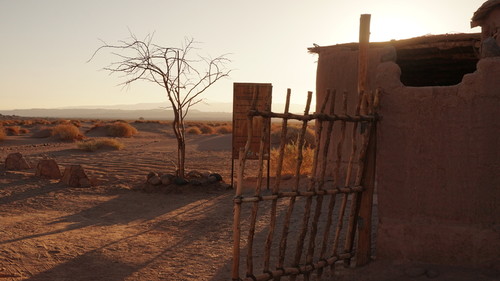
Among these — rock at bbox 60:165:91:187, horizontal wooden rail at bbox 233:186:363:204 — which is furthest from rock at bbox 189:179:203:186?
horizontal wooden rail at bbox 233:186:363:204

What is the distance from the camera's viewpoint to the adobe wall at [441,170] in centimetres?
445

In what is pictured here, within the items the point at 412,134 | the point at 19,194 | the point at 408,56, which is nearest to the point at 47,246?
the point at 19,194

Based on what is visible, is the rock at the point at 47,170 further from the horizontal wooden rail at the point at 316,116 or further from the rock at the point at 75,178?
the horizontal wooden rail at the point at 316,116

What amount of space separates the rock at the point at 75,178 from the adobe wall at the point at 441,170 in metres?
6.75

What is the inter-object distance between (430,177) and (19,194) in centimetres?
723

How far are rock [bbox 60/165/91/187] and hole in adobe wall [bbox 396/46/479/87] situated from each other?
255 inches

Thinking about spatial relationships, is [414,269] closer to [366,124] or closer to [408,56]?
[366,124]

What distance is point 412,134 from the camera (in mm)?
4711

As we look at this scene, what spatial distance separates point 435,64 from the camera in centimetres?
772

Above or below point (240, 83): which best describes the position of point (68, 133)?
below

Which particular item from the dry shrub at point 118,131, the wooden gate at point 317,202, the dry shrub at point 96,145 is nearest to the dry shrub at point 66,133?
the dry shrub at point 96,145

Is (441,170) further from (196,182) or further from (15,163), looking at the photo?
(15,163)

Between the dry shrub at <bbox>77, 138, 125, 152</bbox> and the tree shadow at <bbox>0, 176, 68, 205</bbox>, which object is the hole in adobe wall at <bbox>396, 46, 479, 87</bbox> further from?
the dry shrub at <bbox>77, 138, 125, 152</bbox>

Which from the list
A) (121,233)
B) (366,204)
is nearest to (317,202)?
(366,204)
